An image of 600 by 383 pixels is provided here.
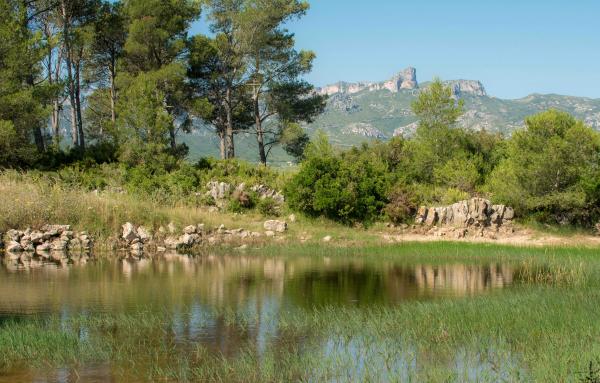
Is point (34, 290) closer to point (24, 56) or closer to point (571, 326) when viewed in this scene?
point (571, 326)

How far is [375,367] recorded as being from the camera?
11523 mm

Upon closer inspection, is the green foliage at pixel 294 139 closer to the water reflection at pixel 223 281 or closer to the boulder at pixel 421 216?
the boulder at pixel 421 216

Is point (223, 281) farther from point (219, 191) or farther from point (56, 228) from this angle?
point (219, 191)

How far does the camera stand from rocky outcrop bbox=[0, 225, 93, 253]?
98.4 ft

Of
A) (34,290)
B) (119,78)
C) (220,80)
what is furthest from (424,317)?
(220,80)

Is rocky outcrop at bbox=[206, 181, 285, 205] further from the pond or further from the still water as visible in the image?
the pond

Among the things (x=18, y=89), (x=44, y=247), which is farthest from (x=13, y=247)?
(x=18, y=89)

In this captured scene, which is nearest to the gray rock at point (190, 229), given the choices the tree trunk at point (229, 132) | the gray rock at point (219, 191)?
the gray rock at point (219, 191)

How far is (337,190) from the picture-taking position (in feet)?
115

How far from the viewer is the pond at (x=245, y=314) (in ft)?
37.8

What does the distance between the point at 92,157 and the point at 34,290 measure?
22.8 metres

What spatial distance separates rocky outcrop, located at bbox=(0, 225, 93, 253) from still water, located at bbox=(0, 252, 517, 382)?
7.59 feet

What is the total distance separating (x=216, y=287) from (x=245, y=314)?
4641 millimetres

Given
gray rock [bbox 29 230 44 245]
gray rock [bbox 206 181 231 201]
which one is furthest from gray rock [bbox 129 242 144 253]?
gray rock [bbox 206 181 231 201]
